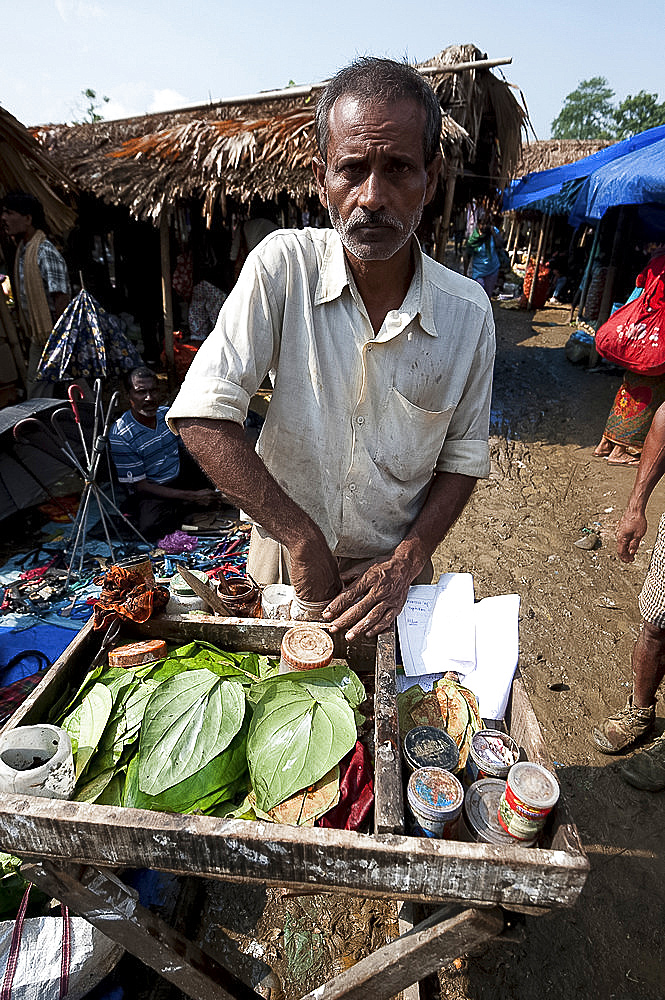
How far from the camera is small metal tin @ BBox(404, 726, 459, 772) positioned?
46.0 inches

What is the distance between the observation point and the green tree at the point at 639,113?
1734 inches

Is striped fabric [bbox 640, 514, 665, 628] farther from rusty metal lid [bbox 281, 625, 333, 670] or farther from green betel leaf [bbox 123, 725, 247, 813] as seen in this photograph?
green betel leaf [bbox 123, 725, 247, 813]

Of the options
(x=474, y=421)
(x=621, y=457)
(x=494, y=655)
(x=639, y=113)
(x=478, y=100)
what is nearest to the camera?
(x=494, y=655)

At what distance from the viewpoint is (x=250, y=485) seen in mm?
1506

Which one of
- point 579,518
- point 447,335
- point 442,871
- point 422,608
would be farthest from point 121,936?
point 579,518

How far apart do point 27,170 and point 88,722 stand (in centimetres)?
696

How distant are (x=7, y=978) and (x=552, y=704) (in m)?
2.82

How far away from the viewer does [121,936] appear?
1.32 metres

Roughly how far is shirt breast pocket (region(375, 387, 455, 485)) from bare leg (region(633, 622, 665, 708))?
175 cm

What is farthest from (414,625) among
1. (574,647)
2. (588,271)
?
(588,271)

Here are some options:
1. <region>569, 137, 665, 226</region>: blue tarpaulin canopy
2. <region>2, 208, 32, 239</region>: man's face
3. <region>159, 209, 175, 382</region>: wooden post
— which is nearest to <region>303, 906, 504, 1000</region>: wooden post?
<region>2, 208, 32, 239</region>: man's face

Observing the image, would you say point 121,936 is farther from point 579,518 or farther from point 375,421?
point 579,518

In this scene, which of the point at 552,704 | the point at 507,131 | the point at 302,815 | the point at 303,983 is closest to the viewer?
the point at 302,815

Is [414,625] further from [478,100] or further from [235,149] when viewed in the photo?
[478,100]
